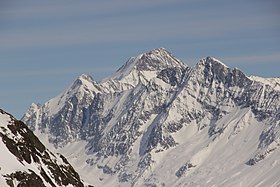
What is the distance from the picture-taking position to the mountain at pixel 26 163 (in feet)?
465

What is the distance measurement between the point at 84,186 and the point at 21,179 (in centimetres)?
4526

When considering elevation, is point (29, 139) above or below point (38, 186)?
above

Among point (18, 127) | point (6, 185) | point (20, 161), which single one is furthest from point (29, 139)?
point (6, 185)

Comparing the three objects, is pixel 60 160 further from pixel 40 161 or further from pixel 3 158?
pixel 3 158

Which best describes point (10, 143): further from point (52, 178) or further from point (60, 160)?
point (60, 160)

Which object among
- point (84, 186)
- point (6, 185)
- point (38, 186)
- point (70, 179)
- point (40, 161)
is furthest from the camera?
point (84, 186)

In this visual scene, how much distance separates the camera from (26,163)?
154m

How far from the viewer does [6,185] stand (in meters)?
136

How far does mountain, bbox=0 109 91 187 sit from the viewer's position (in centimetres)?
14175

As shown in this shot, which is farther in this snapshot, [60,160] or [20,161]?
[60,160]

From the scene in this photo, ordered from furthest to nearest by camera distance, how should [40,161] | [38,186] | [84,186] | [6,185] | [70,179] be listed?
[84,186]
[70,179]
[40,161]
[38,186]
[6,185]

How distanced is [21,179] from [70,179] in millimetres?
33082

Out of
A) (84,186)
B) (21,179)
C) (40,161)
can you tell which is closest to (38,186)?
(21,179)

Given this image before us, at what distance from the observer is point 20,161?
15038cm
